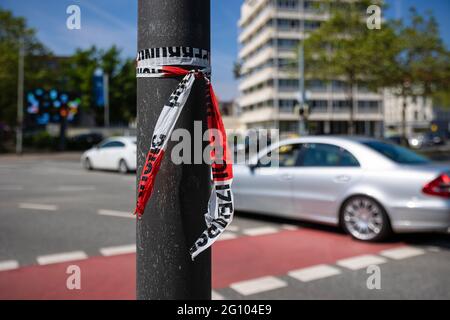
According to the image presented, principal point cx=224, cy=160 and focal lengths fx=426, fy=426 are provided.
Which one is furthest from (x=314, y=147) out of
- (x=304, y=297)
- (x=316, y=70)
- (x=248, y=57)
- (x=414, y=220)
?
(x=248, y=57)

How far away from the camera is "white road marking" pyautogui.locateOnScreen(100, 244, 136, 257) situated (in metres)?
5.16

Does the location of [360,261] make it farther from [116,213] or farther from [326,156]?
[116,213]

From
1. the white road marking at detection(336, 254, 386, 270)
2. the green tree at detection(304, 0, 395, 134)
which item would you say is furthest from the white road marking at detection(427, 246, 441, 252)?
the green tree at detection(304, 0, 395, 134)

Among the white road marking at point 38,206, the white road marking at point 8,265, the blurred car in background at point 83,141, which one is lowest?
the white road marking at point 8,265

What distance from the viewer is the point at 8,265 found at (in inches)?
184

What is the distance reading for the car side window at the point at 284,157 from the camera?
22.9 feet

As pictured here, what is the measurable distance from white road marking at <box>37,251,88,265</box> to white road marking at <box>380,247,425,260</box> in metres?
3.63

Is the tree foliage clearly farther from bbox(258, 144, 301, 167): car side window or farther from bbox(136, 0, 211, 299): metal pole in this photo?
bbox(136, 0, 211, 299): metal pole

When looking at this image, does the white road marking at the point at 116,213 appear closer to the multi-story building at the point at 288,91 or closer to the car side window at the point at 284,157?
the car side window at the point at 284,157

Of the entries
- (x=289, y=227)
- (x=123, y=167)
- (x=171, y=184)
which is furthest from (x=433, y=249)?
(x=123, y=167)

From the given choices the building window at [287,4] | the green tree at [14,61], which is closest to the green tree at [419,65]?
the green tree at [14,61]

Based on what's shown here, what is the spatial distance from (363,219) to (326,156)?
1153mm

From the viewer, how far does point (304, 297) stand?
377 centimetres

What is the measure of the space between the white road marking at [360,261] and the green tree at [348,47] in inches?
809
